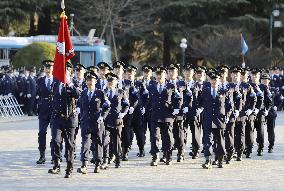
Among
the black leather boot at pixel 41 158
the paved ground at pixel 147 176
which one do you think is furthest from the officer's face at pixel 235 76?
the black leather boot at pixel 41 158

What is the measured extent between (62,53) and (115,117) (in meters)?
1.91

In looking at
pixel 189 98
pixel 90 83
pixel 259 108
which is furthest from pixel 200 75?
pixel 90 83

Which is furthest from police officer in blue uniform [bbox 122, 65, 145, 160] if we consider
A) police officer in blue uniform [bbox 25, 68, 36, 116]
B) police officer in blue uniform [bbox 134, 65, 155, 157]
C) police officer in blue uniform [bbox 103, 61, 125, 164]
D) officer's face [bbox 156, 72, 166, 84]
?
police officer in blue uniform [bbox 25, 68, 36, 116]

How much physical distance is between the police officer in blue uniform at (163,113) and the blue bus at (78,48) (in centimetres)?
2519

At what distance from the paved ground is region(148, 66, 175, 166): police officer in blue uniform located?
50 cm

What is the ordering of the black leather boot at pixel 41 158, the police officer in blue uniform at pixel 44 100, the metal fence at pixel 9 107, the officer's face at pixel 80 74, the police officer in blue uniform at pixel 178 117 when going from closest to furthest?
the police officer in blue uniform at pixel 44 100, the black leather boot at pixel 41 158, the police officer in blue uniform at pixel 178 117, the officer's face at pixel 80 74, the metal fence at pixel 9 107

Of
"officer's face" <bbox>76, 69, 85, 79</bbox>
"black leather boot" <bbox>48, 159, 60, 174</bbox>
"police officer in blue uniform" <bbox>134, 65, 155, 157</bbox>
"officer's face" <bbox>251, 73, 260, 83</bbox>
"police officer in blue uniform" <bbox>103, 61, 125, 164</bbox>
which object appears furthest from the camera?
"officer's face" <bbox>251, 73, 260, 83</bbox>

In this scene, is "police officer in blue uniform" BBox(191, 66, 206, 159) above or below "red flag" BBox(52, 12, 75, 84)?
below

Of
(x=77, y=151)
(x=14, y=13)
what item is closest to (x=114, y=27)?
(x=14, y=13)

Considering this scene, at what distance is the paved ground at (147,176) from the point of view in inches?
493

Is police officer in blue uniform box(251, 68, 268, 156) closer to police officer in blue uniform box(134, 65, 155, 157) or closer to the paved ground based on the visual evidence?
the paved ground

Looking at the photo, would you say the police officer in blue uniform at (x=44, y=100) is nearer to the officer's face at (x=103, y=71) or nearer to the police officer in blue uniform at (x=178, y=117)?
the officer's face at (x=103, y=71)

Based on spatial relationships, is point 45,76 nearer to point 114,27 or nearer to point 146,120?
point 146,120

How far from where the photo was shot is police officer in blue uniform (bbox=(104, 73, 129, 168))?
15.2 meters
